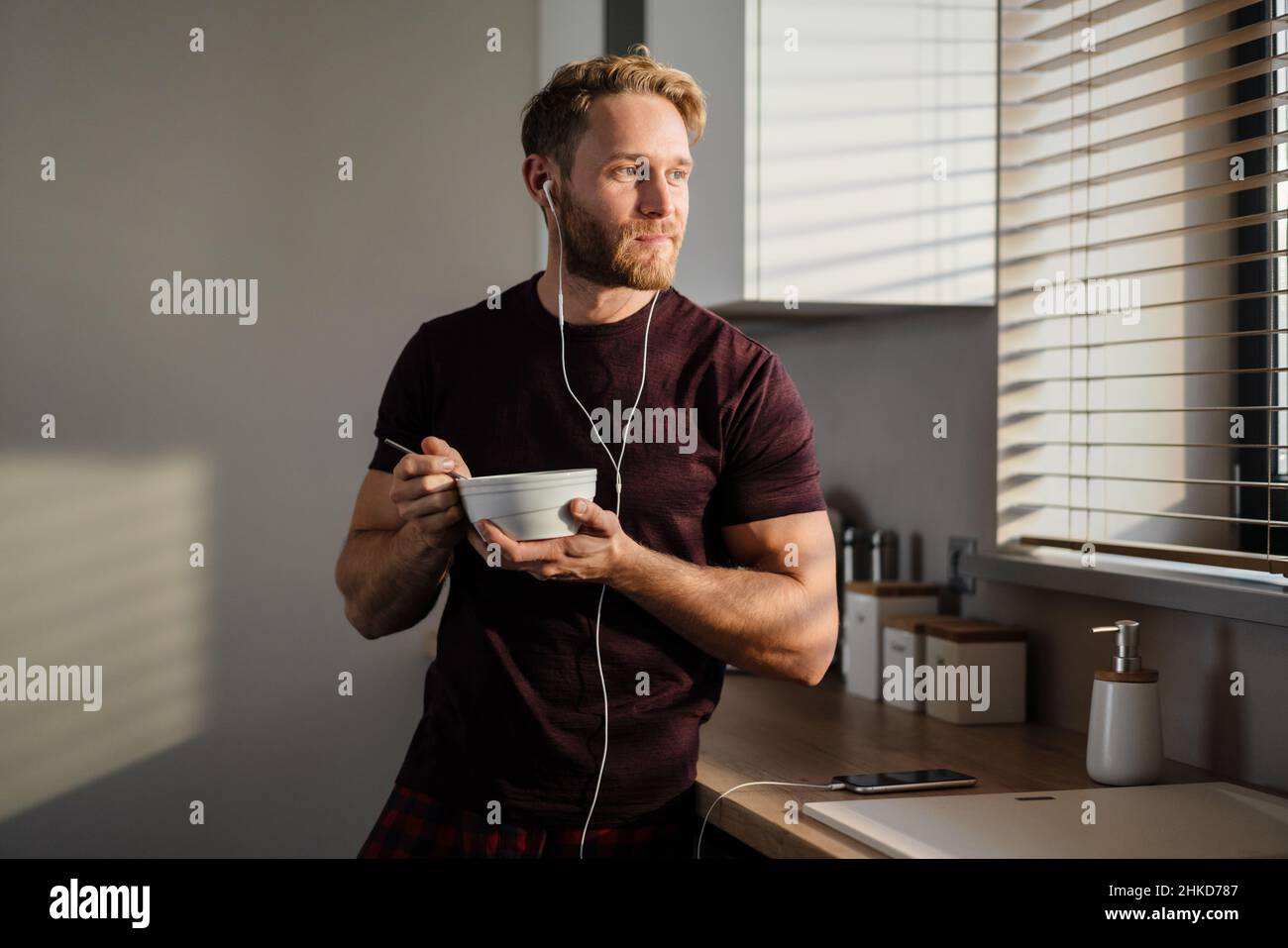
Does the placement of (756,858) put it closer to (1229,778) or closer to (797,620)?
(797,620)

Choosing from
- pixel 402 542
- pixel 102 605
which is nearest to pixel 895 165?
pixel 402 542

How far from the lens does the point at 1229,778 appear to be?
1.45m

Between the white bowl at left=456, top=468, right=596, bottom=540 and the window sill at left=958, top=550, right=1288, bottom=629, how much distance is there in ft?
2.50

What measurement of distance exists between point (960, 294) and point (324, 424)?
1.36 metres

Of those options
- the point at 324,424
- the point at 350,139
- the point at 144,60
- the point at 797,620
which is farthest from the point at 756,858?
the point at 144,60

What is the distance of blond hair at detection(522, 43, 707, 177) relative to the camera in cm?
146

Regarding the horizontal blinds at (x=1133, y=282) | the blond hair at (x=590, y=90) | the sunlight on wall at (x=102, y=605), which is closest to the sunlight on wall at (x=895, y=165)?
the horizontal blinds at (x=1133, y=282)

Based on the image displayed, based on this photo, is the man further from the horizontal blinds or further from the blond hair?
the horizontal blinds

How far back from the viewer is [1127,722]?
55.8 inches

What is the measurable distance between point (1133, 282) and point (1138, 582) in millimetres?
447

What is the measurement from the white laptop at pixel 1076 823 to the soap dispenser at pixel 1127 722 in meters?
0.03

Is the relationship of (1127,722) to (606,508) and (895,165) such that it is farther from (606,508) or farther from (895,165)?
(895,165)
